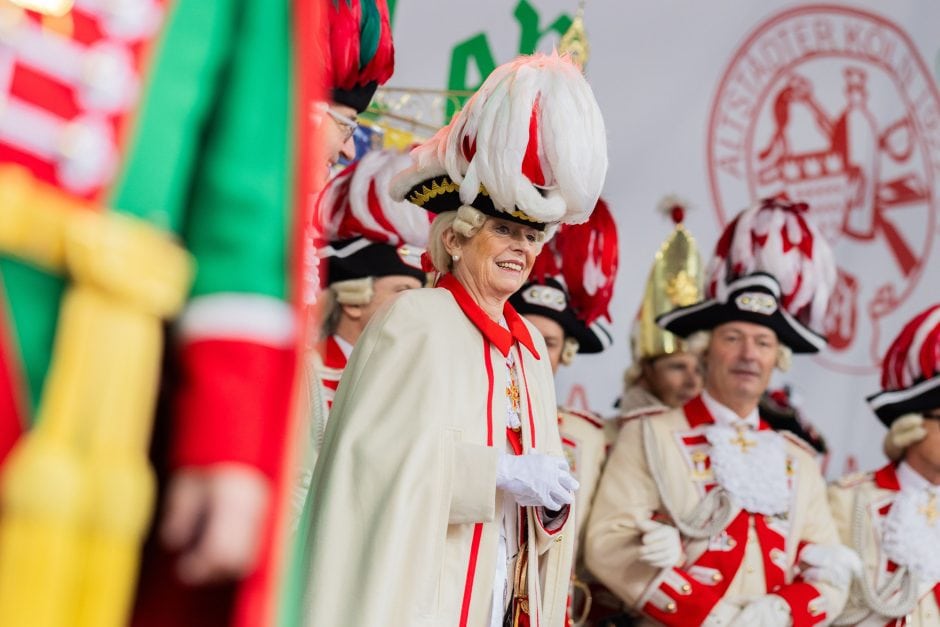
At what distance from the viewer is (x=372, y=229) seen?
4.34 metres

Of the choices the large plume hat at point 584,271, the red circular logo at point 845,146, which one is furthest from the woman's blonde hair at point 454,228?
the red circular logo at point 845,146

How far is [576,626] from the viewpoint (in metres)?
4.43

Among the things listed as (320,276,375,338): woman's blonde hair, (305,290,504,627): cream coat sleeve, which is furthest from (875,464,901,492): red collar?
(305,290,504,627): cream coat sleeve

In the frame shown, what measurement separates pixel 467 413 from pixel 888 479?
2512 mm

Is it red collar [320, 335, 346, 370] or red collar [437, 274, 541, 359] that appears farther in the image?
red collar [320, 335, 346, 370]

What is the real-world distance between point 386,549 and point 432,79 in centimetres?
301

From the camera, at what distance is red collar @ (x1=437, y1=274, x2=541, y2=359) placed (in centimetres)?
302

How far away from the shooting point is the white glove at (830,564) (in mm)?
4215

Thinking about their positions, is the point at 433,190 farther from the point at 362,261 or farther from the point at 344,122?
the point at 362,261

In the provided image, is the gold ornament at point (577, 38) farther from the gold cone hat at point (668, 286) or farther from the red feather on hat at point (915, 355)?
the red feather on hat at point (915, 355)

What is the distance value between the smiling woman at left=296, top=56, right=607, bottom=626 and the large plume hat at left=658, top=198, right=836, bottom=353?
1650mm

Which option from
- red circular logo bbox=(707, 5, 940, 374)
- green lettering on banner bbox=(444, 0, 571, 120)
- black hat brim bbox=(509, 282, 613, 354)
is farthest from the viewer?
red circular logo bbox=(707, 5, 940, 374)

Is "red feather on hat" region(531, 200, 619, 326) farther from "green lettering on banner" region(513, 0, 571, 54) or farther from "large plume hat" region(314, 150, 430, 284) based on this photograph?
"green lettering on banner" region(513, 0, 571, 54)

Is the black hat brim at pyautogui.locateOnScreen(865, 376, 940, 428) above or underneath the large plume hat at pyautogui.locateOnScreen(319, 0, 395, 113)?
underneath
